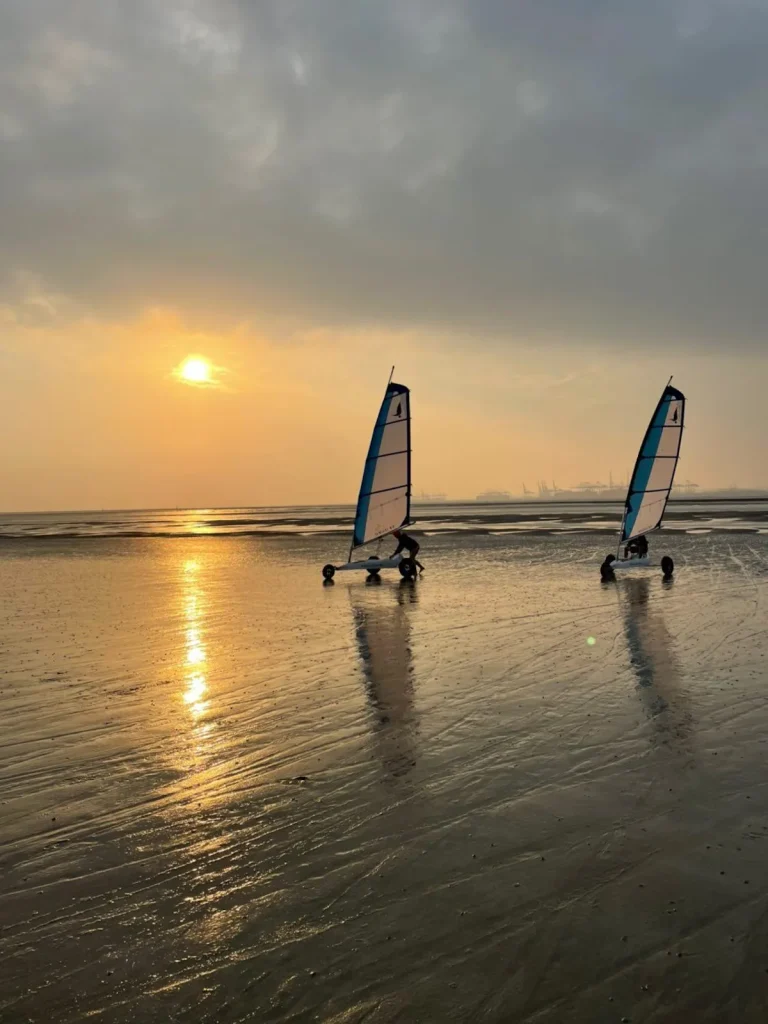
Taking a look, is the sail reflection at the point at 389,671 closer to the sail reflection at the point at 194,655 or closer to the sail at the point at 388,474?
the sail reflection at the point at 194,655

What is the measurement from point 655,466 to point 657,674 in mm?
23826

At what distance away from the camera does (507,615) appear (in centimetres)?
2050

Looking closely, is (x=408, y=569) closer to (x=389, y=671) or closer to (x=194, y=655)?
(x=194, y=655)

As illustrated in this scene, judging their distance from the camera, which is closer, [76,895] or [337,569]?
[76,895]

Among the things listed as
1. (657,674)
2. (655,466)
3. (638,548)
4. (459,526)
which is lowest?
(657,674)

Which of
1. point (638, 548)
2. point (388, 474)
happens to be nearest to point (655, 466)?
point (638, 548)

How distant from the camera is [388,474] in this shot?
117 ft

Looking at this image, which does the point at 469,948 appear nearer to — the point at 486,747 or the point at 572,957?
the point at 572,957

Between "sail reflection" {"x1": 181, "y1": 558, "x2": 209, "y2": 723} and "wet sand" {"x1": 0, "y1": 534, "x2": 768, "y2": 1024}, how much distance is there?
10cm

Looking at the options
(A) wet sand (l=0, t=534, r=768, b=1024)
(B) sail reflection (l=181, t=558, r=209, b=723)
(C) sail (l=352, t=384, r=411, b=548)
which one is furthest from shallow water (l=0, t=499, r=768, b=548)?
(A) wet sand (l=0, t=534, r=768, b=1024)

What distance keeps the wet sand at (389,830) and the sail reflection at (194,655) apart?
4.0 inches

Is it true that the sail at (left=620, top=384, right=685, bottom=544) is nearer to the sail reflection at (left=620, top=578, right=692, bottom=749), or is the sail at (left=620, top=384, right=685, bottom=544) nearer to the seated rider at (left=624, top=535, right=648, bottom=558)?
the seated rider at (left=624, top=535, right=648, bottom=558)

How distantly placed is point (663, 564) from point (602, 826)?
24260mm

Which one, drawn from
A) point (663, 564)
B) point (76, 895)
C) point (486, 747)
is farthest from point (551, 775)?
point (663, 564)
